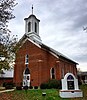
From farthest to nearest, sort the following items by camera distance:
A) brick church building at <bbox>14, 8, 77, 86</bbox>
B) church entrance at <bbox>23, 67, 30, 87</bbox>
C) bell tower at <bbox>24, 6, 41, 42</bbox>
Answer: bell tower at <bbox>24, 6, 41, 42</bbox> < church entrance at <bbox>23, 67, 30, 87</bbox> < brick church building at <bbox>14, 8, 77, 86</bbox>

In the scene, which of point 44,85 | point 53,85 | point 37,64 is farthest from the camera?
point 37,64

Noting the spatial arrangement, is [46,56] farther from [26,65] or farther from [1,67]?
[1,67]

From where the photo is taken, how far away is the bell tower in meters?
36.8

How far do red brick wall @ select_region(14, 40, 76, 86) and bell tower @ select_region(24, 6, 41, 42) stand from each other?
2.82 metres

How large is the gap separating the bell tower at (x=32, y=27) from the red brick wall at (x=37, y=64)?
282cm

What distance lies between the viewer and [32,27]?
37.0m

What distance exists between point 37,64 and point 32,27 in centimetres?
879

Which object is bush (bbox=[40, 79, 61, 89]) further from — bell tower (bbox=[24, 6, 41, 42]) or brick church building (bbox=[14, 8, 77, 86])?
bell tower (bbox=[24, 6, 41, 42])

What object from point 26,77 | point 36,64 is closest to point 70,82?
point 36,64

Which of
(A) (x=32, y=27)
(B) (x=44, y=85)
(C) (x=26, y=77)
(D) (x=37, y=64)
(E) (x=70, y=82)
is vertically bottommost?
(B) (x=44, y=85)

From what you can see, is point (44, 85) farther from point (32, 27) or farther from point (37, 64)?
point (32, 27)

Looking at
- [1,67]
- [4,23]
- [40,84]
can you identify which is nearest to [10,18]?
[4,23]

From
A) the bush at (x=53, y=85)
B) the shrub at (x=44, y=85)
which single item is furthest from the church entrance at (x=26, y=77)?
the bush at (x=53, y=85)

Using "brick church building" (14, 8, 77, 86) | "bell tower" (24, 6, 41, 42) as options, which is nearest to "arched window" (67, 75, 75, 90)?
"brick church building" (14, 8, 77, 86)
